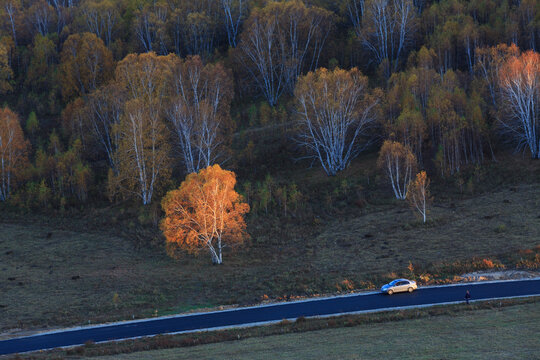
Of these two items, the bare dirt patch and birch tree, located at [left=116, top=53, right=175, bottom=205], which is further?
birch tree, located at [left=116, top=53, right=175, bottom=205]

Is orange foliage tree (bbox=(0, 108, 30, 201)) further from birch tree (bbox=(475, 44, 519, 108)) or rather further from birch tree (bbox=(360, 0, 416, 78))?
birch tree (bbox=(475, 44, 519, 108))

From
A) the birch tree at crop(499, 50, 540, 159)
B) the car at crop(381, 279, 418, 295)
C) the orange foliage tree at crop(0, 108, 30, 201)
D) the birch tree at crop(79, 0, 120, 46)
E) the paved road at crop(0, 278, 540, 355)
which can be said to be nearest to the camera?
the paved road at crop(0, 278, 540, 355)

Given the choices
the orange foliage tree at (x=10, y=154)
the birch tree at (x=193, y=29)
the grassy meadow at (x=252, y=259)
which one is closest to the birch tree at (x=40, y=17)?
the birch tree at (x=193, y=29)

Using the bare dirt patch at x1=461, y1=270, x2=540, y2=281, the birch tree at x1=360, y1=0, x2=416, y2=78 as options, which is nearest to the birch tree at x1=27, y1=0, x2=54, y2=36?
the birch tree at x1=360, y1=0, x2=416, y2=78

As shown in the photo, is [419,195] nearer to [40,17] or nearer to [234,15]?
[234,15]

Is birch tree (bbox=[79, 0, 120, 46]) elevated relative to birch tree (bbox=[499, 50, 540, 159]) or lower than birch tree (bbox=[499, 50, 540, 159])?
elevated

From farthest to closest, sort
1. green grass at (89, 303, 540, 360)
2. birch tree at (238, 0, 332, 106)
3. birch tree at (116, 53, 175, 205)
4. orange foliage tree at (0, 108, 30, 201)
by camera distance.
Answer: birch tree at (238, 0, 332, 106), orange foliage tree at (0, 108, 30, 201), birch tree at (116, 53, 175, 205), green grass at (89, 303, 540, 360)

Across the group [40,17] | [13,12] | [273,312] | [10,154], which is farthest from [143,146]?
[13,12]

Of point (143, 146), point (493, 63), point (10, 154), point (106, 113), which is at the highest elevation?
point (493, 63)
